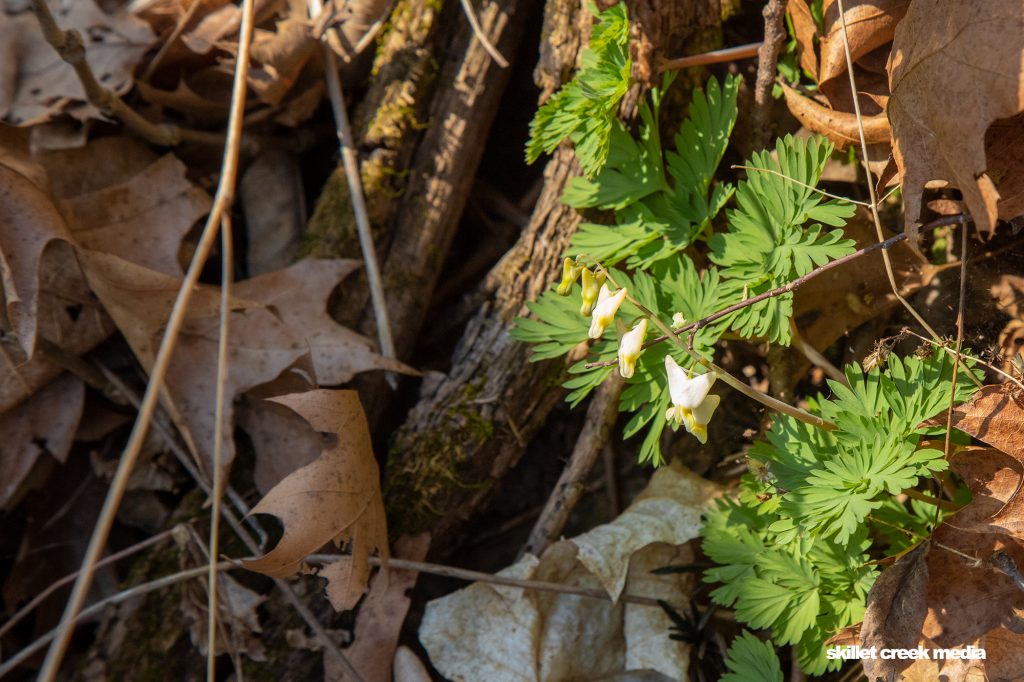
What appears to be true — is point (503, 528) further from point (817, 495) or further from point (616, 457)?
point (817, 495)

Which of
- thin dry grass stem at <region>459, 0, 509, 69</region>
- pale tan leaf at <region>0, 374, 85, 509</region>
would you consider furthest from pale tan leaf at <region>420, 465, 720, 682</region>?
thin dry grass stem at <region>459, 0, 509, 69</region>

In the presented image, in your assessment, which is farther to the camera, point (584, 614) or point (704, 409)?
point (584, 614)

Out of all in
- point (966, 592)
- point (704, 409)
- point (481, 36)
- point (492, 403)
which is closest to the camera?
point (704, 409)

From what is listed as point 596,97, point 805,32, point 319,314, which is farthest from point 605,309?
point 319,314

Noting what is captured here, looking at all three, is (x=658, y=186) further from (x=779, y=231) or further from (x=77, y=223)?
(x=77, y=223)

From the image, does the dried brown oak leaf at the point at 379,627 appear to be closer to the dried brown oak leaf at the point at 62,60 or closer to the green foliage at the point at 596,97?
the green foliage at the point at 596,97

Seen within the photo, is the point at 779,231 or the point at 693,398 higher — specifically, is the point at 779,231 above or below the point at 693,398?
above
